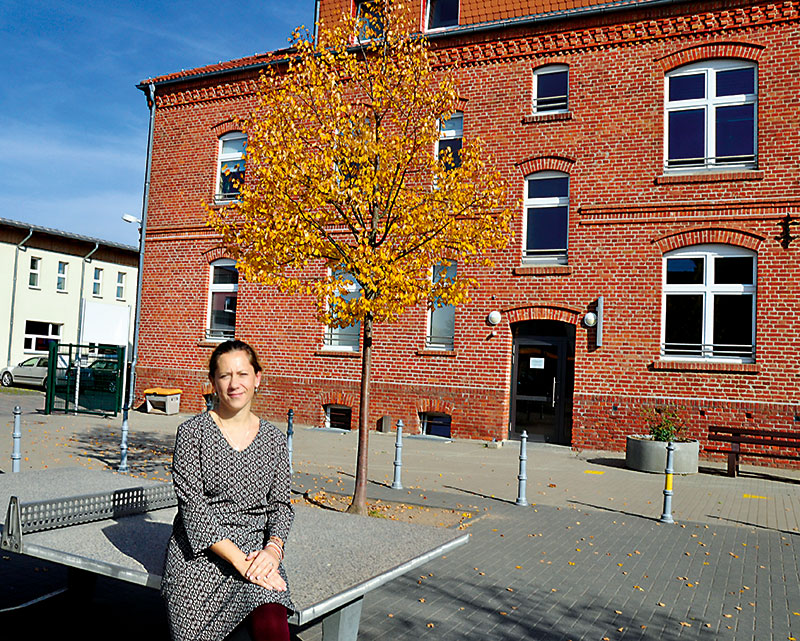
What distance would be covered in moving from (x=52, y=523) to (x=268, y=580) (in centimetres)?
166

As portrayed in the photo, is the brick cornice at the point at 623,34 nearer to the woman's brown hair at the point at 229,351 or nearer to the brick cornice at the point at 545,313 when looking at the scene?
the brick cornice at the point at 545,313

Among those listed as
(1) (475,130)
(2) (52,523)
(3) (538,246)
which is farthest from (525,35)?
(2) (52,523)

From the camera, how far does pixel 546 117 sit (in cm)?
1684

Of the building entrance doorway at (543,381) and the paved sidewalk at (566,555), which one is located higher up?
the building entrance doorway at (543,381)

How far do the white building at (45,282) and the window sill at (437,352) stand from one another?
816 inches

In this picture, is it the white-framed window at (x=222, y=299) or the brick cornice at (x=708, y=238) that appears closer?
the brick cornice at (x=708, y=238)

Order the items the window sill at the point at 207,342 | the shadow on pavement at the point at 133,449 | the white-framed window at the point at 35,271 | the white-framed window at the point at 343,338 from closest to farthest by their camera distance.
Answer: the shadow on pavement at the point at 133,449 < the white-framed window at the point at 343,338 < the window sill at the point at 207,342 < the white-framed window at the point at 35,271

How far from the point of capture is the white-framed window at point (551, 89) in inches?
672

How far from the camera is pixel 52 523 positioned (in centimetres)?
429

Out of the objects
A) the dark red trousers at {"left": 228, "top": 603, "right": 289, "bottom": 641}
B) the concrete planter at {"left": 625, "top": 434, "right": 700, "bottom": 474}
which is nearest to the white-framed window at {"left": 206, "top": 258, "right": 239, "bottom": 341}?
the concrete planter at {"left": 625, "top": 434, "right": 700, "bottom": 474}

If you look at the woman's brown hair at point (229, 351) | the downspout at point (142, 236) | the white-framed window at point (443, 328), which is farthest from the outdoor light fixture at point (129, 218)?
the woman's brown hair at point (229, 351)

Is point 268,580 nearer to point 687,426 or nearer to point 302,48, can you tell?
point 302,48

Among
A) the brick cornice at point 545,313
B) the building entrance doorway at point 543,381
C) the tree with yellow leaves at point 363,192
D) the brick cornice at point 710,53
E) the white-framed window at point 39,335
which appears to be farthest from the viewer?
the white-framed window at point 39,335

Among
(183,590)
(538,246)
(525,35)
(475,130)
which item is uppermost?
(525,35)
